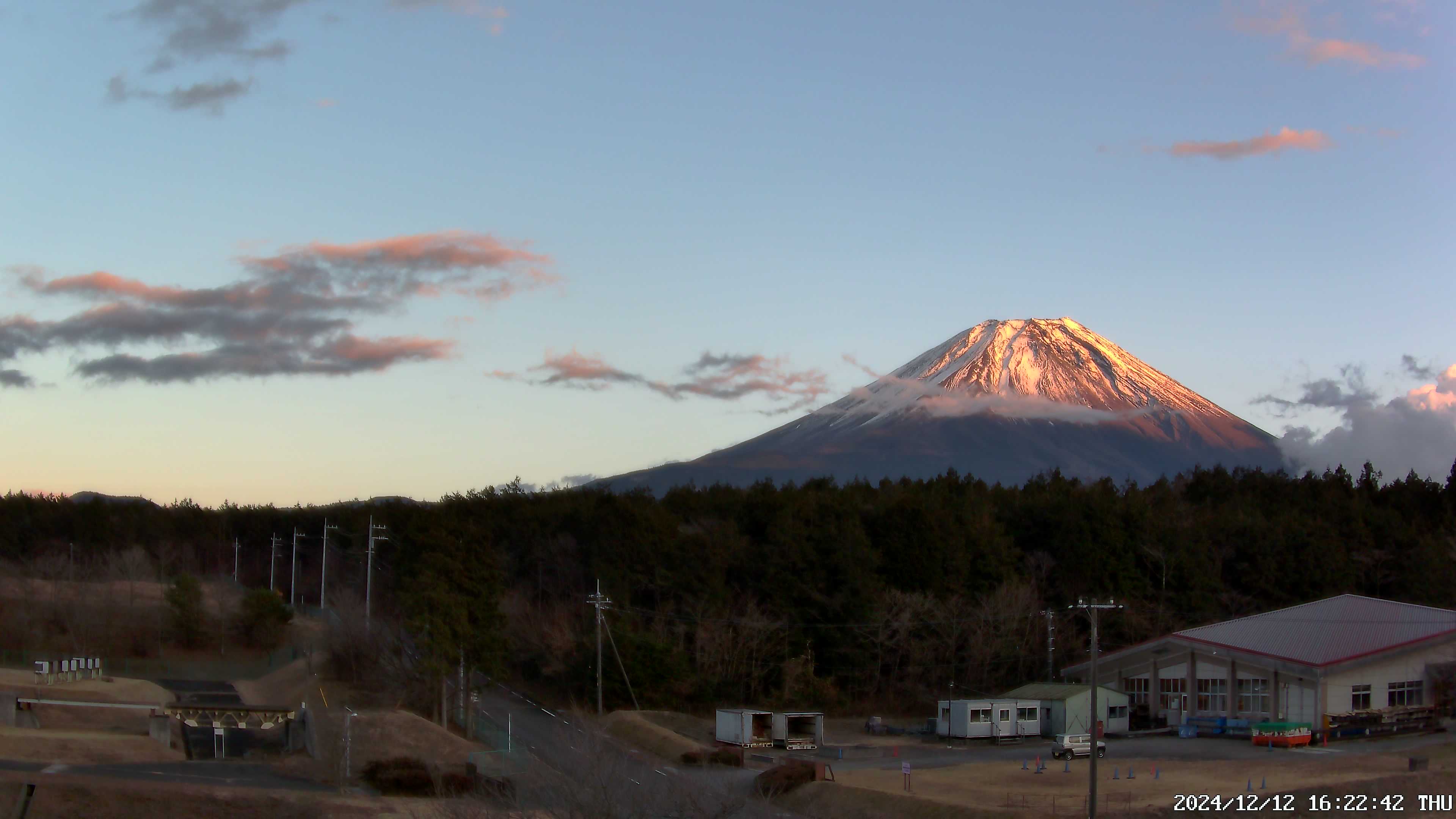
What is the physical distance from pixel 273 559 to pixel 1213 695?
6944 centimetres

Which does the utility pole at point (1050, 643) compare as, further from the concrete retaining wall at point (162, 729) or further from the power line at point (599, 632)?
the concrete retaining wall at point (162, 729)

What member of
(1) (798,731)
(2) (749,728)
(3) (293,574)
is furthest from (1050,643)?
(3) (293,574)

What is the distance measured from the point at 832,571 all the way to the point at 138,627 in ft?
131

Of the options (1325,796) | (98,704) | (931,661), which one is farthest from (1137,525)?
(98,704)

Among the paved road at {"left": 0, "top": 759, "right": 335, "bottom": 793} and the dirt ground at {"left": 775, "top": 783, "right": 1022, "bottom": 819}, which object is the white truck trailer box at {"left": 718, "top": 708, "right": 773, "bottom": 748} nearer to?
the dirt ground at {"left": 775, "top": 783, "right": 1022, "bottom": 819}

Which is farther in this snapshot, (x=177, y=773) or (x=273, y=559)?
(x=273, y=559)

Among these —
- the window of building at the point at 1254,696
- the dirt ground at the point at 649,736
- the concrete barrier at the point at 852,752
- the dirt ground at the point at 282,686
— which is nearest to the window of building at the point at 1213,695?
the window of building at the point at 1254,696

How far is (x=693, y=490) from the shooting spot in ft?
275

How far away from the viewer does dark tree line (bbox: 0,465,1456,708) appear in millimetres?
60375

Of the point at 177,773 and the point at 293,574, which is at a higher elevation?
the point at 293,574

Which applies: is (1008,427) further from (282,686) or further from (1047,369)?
(282,686)

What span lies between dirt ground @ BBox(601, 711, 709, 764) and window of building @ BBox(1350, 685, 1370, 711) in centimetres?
2426

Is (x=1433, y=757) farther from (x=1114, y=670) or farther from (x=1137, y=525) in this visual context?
(x=1137, y=525)

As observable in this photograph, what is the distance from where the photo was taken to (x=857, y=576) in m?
64.2
